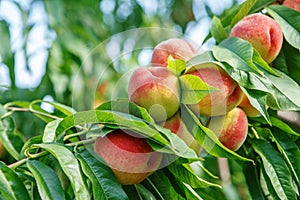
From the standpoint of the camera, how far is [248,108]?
83cm

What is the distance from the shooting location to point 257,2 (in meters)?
0.90

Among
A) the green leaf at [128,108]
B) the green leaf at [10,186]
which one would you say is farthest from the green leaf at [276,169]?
the green leaf at [10,186]

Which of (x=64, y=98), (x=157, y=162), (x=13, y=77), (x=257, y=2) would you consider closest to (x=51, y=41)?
(x=64, y=98)

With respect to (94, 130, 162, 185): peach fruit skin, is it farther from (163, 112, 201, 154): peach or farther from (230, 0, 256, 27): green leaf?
(230, 0, 256, 27): green leaf

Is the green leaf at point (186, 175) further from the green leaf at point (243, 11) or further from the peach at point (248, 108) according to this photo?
the green leaf at point (243, 11)

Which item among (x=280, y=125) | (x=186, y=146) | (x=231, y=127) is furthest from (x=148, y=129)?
(x=280, y=125)

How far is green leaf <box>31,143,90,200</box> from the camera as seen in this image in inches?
25.6

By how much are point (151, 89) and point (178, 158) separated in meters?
0.10

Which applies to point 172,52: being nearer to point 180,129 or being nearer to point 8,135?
point 180,129

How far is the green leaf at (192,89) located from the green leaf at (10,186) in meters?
0.24

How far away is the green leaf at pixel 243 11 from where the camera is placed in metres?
0.86

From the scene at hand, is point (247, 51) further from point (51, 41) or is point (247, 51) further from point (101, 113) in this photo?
point (51, 41)

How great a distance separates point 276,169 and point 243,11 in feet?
0.86

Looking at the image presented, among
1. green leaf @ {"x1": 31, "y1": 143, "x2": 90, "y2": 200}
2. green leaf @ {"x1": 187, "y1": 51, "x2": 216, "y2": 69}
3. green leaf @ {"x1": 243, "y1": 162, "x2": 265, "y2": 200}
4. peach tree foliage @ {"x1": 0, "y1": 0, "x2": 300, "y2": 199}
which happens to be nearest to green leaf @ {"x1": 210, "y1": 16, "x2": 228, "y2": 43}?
peach tree foliage @ {"x1": 0, "y1": 0, "x2": 300, "y2": 199}
